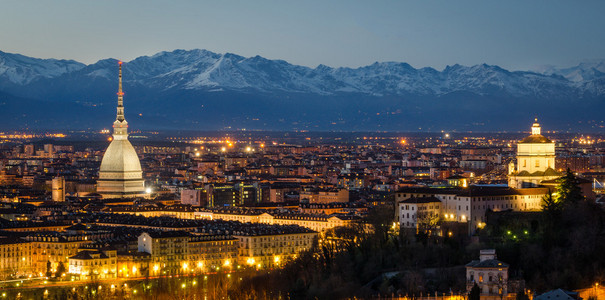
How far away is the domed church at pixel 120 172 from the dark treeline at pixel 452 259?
48.8 meters

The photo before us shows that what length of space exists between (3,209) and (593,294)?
173 ft

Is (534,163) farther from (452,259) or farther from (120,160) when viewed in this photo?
(120,160)

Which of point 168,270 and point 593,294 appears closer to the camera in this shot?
point 593,294

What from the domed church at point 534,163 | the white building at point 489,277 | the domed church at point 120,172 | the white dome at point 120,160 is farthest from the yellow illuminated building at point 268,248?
the white dome at point 120,160

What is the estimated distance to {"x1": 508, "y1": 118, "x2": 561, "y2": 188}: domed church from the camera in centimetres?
6275

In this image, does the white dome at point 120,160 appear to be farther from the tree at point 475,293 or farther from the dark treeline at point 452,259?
the tree at point 475,293

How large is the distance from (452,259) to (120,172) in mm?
58526

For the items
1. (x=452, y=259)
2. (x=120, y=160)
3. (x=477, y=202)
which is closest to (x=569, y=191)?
(x=477, y=202)

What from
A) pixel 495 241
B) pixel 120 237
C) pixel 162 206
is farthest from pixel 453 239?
pixel 162 206

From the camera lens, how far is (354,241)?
60469mm

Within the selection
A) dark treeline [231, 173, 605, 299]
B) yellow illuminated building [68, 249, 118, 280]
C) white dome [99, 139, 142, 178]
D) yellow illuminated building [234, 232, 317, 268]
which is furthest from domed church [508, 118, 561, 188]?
white dome [99, 139, 142, 178]

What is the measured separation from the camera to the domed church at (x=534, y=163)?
62750mm

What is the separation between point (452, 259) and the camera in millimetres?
50750

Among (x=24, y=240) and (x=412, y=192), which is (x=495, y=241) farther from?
(x=24, y=240)
